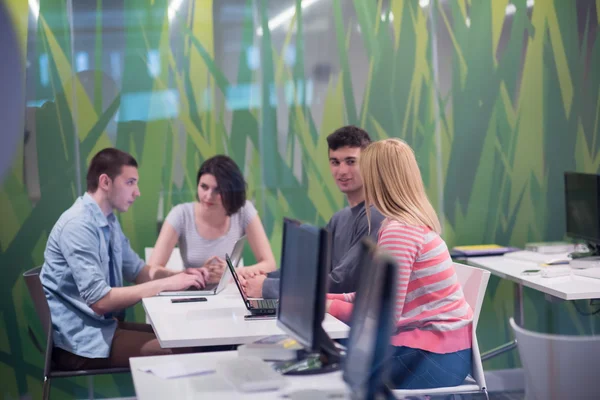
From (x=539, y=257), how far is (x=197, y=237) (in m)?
2.15

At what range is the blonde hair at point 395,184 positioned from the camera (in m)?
2.92

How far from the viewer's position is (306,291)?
2.23m

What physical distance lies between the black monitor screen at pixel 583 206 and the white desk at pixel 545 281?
0.41m

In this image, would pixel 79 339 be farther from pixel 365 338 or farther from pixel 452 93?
pixel 452 93

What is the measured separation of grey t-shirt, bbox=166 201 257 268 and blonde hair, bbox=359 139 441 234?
1.85m

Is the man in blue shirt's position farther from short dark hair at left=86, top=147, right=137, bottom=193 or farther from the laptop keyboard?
the laptop keyboard

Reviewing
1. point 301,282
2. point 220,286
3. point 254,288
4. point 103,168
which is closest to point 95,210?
point 103,168

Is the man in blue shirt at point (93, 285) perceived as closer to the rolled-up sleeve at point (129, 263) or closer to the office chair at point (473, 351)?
the rolled-up sleeve at point (129, 263)

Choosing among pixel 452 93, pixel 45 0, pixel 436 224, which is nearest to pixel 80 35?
pixel 45 0

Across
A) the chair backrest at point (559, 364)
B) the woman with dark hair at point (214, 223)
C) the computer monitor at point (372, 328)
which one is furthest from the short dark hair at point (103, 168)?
the computer monitor at point (372, 328)

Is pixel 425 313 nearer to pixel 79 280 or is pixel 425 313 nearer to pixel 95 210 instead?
pixel 79 280

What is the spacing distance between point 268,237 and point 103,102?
1.37 m

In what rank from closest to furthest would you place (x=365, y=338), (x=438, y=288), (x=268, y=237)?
(x=365, y=338), (x=438, y=288), (x=268, y=237)

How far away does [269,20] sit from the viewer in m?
4.91
